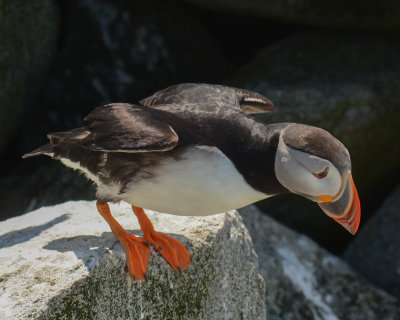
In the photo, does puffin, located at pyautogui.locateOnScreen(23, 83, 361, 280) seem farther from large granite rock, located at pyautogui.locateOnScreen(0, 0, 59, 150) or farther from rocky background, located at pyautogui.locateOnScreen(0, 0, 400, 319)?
large granite rock, located at pyautogui.locateOnScreen(0, 0, 59, 150)

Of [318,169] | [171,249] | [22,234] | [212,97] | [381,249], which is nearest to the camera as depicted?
[318,169]

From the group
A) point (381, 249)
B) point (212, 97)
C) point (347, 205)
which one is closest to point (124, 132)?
point (212, 97)

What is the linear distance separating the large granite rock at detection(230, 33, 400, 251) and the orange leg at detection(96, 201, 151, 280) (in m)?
2.85

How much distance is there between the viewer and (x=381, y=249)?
6230mm

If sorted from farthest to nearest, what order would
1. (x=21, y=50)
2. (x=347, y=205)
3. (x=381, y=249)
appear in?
(x=21, y=50) < (x=381, y=249) < (x=347, y=205)

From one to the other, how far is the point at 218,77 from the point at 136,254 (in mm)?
4275

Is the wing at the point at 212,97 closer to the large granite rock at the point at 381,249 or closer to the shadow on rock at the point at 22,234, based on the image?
the shadow on rock at the point at 22,234

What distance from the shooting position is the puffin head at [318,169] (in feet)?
10.7

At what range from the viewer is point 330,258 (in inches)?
226

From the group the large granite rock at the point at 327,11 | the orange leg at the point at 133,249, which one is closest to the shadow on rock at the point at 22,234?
the orange leg at the point at 133,249

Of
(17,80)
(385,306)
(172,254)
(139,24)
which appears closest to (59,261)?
(172,254)

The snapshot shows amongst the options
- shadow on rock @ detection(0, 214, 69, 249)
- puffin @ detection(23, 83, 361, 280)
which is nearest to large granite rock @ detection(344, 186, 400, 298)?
puffin @ detection(23, 83, 361, 280)

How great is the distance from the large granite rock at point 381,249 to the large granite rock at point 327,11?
186 cm

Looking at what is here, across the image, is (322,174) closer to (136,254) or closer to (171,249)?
(171,249)
